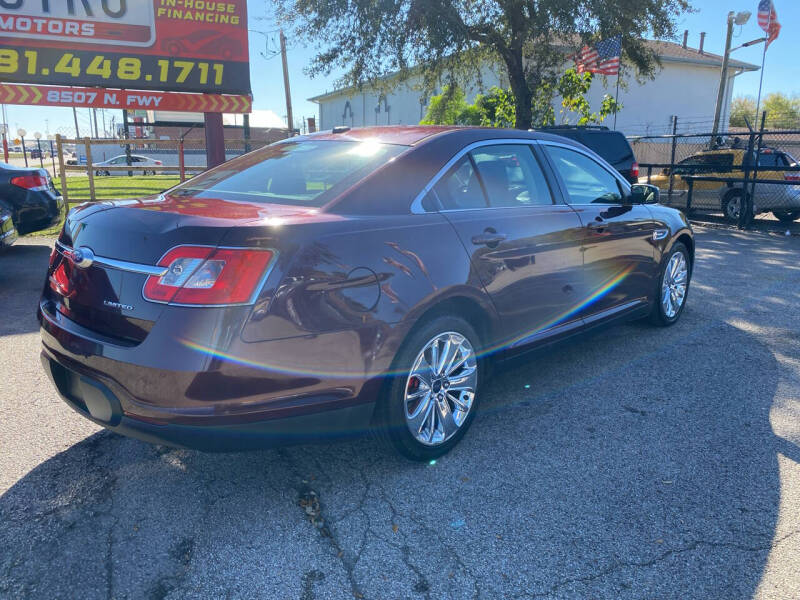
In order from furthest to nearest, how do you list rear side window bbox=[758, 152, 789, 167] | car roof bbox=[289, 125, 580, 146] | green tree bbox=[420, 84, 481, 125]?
green tree bbox=[420, 84, 481, 125] → rear side window bbox=[758, 152, 789, 167] → car roof bbox=[289, 125, 580, 146]

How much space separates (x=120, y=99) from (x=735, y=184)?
12710 millimetres

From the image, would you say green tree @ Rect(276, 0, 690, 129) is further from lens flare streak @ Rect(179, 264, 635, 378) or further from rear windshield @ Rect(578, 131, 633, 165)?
lens flare streak @ Rect(179, 264, 635, 378)

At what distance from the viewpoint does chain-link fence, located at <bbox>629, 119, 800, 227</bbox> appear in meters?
12.2

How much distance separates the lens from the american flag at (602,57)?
48.3 feet

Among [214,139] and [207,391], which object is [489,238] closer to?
[207,391]

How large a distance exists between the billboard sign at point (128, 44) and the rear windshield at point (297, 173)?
9659mm

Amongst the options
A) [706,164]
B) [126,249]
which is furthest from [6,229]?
[706,164]

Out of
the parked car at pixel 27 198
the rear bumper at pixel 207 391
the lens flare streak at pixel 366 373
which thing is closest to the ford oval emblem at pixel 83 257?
the rear bumper at pixel 207 391

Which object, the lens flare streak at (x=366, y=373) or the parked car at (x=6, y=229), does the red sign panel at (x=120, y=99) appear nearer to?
the parked car at (x=6, y=229)

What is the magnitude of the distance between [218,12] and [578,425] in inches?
464

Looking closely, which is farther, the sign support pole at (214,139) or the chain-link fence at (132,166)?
the chain-link fence at (132,166)

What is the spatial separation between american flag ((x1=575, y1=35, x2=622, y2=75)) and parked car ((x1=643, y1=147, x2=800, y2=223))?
2986 mm

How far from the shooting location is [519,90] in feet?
52.1

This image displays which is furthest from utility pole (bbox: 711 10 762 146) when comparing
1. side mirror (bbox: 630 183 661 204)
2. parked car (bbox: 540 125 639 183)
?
side mirror (bbox: 630 183 661 204)
